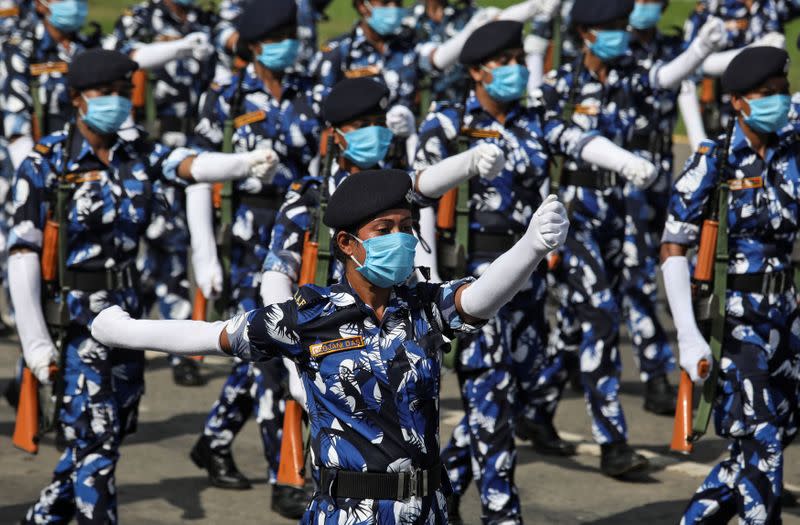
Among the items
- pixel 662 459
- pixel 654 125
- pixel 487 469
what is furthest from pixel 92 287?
pixel 654 125

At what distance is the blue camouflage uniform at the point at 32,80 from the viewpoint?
36.9ft

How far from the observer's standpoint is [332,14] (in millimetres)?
29328

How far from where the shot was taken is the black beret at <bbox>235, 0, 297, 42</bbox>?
30.1 feet

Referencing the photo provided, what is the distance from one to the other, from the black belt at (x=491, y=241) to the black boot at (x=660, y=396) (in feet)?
9.15

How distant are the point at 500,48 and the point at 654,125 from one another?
2523 millimetres

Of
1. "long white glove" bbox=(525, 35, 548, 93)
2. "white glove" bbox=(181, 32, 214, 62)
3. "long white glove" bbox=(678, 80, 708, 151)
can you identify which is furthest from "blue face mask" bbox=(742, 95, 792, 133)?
"long white glove" bbox=(525, 35, 548, 93)

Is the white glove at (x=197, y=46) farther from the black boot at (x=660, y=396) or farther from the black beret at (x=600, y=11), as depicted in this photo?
the black boot at (x=660, y=396)

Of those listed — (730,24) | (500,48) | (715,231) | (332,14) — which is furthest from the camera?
(332,14)

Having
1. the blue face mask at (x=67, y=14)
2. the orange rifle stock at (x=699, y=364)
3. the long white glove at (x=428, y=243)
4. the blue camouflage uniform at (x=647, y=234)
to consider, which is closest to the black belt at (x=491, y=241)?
the long white glove at (x=428, y=243)


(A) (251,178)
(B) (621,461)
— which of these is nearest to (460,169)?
(A) (251,178)

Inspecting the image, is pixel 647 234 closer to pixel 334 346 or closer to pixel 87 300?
pixel 87 300

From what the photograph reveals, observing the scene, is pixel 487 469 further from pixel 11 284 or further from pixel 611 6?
pixel 611 6

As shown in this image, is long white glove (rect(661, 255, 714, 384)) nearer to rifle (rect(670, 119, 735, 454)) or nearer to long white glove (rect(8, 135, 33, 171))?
rifle (rect(670, 119, 735, 454))

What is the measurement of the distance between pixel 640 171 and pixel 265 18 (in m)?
2.84
